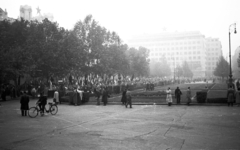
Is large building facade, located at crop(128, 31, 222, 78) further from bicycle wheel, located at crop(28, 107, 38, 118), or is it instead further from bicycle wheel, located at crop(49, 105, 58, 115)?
bicycle wheel, located at crop(28, 107, 38, 118)

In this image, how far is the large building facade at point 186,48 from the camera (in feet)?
483

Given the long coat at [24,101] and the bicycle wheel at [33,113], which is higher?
the long coat at [24,101]

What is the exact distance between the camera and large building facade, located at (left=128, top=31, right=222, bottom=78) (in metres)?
147

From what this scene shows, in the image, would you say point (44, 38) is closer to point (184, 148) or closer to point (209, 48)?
point (184, 148)

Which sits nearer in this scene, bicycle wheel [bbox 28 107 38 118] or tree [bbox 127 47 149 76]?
bicycle wheel [bbox 28 107 38 118]

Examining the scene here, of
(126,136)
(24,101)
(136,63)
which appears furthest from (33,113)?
(136,63)

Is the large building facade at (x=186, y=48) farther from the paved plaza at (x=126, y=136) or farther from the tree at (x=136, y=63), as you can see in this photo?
the paved plaza at (x=126, y=136)

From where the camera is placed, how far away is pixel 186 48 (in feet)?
495

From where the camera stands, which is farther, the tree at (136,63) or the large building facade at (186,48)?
the large building facade at (186,48)

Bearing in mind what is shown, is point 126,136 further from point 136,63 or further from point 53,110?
point 136,63

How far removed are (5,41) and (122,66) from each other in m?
24.2

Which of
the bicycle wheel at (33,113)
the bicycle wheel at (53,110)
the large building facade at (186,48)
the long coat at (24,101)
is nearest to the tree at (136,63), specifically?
the bicycle wheel at (53,110)

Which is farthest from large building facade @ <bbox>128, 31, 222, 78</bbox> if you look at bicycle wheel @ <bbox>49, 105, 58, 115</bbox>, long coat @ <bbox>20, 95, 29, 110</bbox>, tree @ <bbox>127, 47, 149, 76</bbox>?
long coat @ <bbox>20, 95, 29, 110</bbox>

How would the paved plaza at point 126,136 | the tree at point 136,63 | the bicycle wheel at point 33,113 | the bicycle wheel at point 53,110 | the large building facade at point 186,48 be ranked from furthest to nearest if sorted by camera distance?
the large building facade at point 186,48
the tree at point 136,63
the bicycle wheel at point 53,110
the bicycle wheel at point 33,113
the paved plaza at point 126,136
